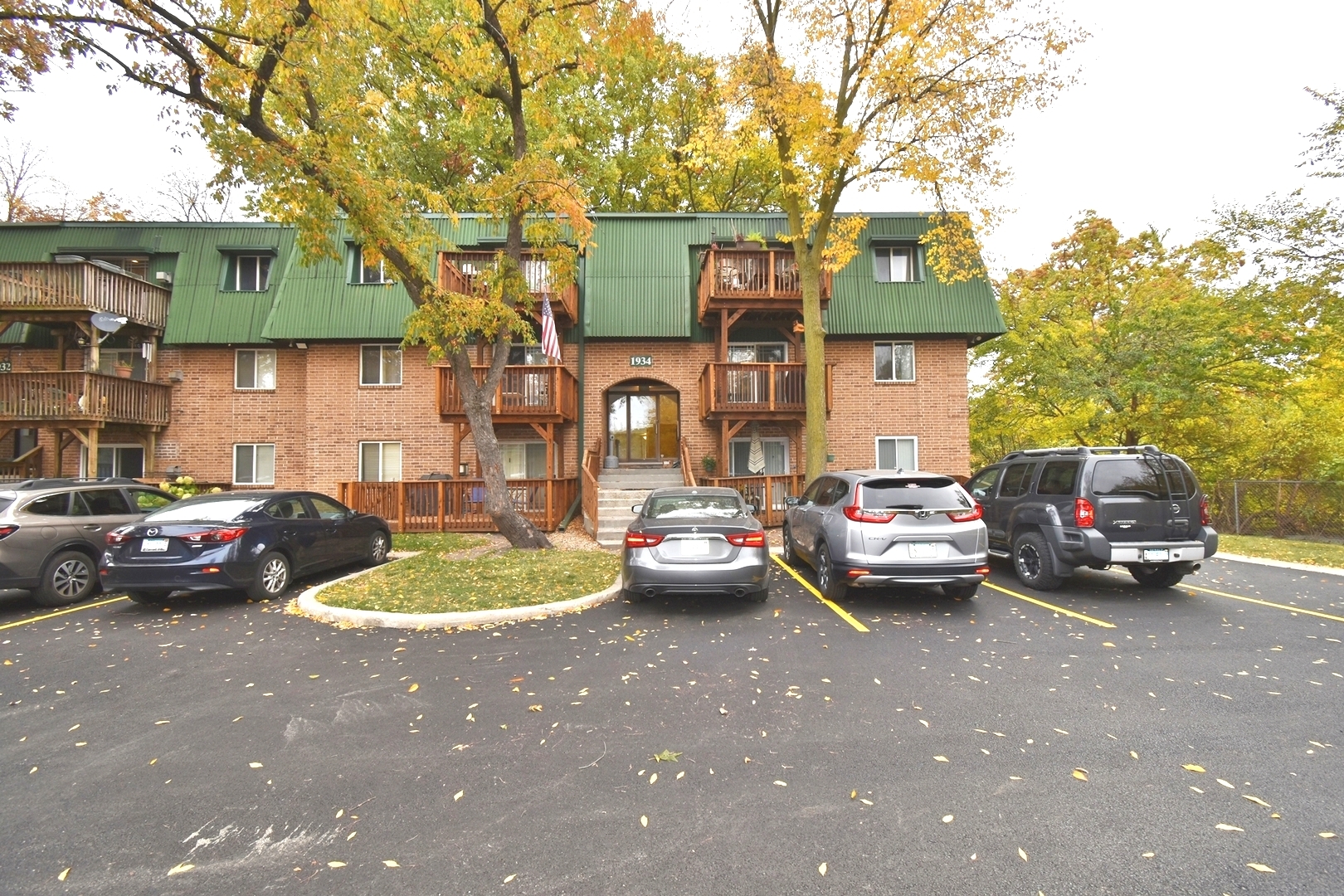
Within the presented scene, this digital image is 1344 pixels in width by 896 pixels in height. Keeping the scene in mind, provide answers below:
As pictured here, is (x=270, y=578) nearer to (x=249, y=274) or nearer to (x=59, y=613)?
(x=59, y=613)

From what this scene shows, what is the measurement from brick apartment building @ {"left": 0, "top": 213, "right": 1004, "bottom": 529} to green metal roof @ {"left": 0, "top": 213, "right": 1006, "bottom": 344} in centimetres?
6

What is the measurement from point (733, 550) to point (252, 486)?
49.9ft

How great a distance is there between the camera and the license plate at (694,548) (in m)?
6.83

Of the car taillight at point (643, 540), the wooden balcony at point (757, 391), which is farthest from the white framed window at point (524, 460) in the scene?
the car taillight at point (643, 540)

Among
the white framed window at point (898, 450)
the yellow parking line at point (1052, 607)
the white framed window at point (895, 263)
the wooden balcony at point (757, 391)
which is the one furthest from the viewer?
the white framed window at point (895, 263)

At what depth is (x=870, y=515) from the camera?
702 centimetres

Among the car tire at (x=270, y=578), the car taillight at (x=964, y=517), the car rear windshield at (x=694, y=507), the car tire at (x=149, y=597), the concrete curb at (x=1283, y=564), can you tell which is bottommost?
the concrete curb at (x=1283, y=564)

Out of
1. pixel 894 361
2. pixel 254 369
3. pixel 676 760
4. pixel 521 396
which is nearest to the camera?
pixel 676 760

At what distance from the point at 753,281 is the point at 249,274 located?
1425 centimetres

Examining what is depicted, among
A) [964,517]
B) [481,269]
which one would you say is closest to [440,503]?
[481,269]

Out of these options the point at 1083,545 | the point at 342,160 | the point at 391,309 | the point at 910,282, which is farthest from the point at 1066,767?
the point at 391,309

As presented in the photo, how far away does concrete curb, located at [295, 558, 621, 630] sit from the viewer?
6.48 meters

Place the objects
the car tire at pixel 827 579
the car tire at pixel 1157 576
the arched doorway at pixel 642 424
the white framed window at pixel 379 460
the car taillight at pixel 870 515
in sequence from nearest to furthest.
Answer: the car taillight at pixel 870 515 < the car tire at pixel 827 579 < the car tire at pixel 1157 576 < the white framed window at pixel 379 460 < the arched doorway at pixel 642 424

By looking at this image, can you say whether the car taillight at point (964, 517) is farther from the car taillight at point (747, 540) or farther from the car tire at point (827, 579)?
the car taillight at point (747, 540)
